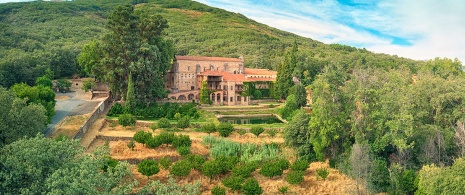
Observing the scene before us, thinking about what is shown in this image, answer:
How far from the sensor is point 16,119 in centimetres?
1620

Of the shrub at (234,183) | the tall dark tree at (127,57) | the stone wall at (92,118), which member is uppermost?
the tall dark tree at (127,57)

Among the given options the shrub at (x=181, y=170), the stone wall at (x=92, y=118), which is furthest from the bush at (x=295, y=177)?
the stone wall at (x=92, y=118)

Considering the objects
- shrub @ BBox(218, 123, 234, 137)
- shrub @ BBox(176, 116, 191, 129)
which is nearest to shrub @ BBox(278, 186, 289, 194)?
shrub @ BBox(218, 123, 234, 137)

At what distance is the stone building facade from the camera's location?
130ft

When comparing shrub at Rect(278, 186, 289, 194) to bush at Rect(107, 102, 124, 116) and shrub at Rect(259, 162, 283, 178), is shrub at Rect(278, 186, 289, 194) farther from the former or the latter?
bush at Rect(107, 102, 124, 116)

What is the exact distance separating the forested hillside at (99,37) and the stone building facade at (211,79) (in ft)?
24.8

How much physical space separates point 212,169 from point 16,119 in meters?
9.57

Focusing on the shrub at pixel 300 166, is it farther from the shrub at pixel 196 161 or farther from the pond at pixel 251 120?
the pond at pixel 251 120

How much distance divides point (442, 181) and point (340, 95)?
24.4ft

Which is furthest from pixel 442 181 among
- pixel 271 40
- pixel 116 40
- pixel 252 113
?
pixel 271 40

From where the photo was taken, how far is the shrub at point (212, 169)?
60.8 ft

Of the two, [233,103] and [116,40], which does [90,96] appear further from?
[233,103]

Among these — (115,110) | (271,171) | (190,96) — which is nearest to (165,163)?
(271,171)

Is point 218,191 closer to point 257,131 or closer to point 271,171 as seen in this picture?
point 271,171
